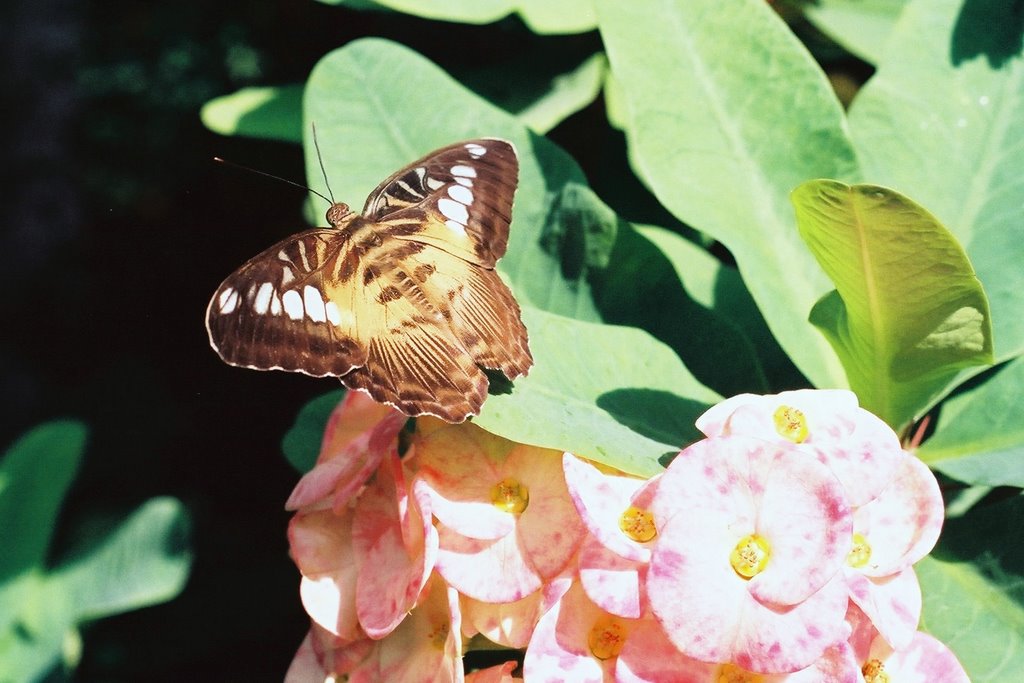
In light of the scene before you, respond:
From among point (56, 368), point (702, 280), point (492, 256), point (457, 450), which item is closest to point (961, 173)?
point (702, 280)

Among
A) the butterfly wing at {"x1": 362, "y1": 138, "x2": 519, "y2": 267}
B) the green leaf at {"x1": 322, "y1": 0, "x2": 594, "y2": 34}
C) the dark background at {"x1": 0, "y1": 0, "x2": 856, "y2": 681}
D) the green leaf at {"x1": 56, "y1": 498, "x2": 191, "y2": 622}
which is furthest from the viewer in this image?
the green leaf at {"x1": 56, "y1": 498, "x2": 191, "y2": 622}

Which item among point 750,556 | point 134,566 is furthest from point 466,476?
point 134,566

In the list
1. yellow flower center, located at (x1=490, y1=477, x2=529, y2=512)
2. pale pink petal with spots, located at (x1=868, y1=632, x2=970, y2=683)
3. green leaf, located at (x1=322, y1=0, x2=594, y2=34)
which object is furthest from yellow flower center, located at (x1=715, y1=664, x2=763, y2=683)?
green leaf, located at (x1=322, y1=0, x2=594, y2=34)

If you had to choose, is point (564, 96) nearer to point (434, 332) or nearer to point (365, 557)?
point (434, 332)

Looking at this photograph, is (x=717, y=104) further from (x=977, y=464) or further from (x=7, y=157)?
(x=7, y=157)

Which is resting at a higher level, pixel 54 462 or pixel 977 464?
pixel 977 464

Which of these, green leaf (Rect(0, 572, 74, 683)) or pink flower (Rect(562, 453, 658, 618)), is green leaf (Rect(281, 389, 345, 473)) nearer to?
pink flower (Rect(562, 453, 658, 618))
